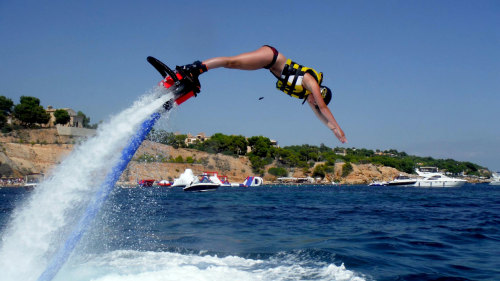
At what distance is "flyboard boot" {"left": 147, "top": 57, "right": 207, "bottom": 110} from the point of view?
7.03 metres

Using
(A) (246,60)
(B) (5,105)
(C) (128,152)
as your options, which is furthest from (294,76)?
(B) (5,105)

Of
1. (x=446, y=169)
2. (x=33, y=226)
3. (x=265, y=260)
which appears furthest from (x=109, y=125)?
(x=446, y=169)

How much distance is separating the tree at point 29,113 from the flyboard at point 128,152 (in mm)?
122185

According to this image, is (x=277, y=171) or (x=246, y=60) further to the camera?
(x=277, y=171)

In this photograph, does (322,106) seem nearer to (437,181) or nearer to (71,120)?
(437,181)

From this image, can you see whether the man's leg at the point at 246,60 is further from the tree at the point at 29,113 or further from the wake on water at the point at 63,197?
the tree at the point at 29,113

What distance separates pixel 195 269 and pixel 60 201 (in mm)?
3558

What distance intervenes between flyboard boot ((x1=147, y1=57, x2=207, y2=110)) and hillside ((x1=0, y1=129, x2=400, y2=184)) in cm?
4889

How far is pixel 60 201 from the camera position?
268 inches

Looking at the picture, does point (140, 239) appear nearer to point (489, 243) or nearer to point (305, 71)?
point (305, 71)

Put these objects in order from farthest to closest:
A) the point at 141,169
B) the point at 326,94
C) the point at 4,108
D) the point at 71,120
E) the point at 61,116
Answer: the point at 71,120 → the point at 61,116 → the point at 4,108 → the point at 141,169 → the point at 326,94

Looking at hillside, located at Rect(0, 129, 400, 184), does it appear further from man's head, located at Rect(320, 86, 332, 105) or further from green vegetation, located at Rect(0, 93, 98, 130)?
man's head, located at Rect(320, 86, 332, 105)

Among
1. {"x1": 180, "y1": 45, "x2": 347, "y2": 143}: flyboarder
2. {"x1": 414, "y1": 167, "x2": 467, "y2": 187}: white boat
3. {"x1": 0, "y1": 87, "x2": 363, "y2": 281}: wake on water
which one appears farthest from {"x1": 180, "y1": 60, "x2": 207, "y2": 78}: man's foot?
{"x1": 414, "y1": 167, "x2": 467, "y2": 187}: white boat

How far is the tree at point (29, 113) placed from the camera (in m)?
115
